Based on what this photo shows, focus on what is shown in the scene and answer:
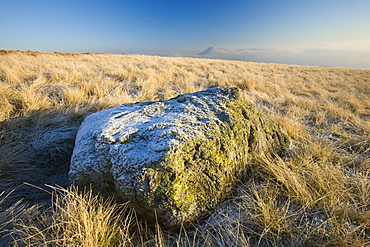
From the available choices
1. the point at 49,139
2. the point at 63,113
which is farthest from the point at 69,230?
the point at 63,113

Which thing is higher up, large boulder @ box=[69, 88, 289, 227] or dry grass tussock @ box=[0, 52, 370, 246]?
large boulder @ box=[69, 88, 289, 227]

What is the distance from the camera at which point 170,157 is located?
52.9 inches

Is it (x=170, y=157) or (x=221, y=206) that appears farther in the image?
(x=221, y=206)

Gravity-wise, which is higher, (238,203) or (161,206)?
(161,206)

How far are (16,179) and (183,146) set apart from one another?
1883 millimetres

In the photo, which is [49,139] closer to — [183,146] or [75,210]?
[75,210]

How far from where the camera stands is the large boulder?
52.0 inches

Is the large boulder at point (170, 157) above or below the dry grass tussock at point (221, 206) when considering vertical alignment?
above

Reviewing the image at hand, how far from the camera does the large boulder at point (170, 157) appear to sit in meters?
1.32

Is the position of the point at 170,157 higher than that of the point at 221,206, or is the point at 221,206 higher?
the point at 170,157

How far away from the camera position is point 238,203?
4.88 ft

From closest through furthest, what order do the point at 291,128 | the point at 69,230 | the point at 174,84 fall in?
the point at 69,230, the point at 291,128, the point at 174,84

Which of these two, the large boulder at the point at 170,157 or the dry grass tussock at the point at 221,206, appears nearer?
the dry grass tussock at the point at 221,206

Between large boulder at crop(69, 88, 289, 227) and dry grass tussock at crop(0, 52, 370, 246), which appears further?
large boulder at crop(69, 88, 289, 227)
